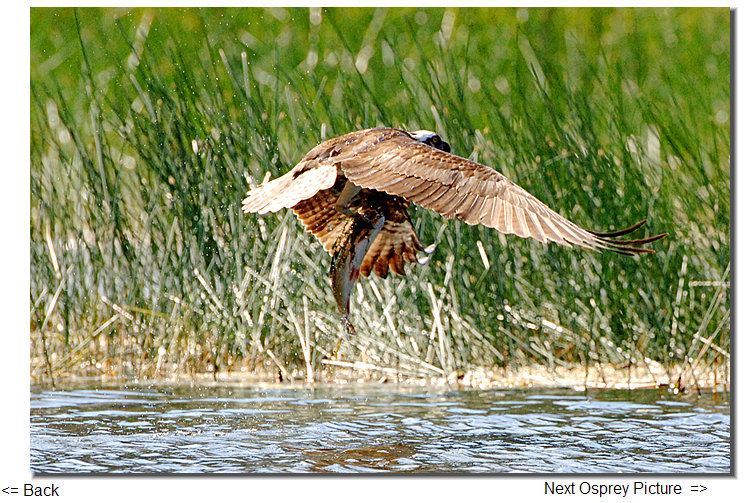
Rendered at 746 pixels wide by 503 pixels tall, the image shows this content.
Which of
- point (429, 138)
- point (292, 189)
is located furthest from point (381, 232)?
point (292, 189)

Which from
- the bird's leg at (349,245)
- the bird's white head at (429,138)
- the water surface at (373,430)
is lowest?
the water surface at (373,430)

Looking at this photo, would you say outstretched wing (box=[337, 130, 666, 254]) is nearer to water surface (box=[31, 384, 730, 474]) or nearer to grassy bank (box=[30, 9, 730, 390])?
water surface (box=[31, 384, 730, 474])

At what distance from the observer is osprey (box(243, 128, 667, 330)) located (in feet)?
14.8

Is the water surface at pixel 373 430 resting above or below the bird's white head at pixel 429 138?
below

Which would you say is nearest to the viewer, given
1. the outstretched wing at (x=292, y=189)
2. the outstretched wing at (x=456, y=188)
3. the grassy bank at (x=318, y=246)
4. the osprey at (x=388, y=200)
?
the outstretched wing at (x=456, y=188)

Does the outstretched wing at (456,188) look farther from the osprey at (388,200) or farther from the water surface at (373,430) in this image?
the water surface at (373,430)

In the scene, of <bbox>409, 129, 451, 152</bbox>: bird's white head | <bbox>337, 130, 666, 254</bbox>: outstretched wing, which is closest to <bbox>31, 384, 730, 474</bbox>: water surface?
<bbox>337, 130, 666, 254</bbox>: outstretched wing

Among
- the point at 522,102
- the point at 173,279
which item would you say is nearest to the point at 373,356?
the point at 173,279

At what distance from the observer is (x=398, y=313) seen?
672cm

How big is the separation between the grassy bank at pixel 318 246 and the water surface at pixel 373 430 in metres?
0.35

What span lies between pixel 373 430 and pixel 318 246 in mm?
1631

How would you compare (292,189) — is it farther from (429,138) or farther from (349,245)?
(429,138)

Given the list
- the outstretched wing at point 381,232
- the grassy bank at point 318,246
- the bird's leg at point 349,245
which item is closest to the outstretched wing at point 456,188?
the bird's leg at point 349,245

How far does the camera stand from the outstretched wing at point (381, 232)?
17.4 feet
